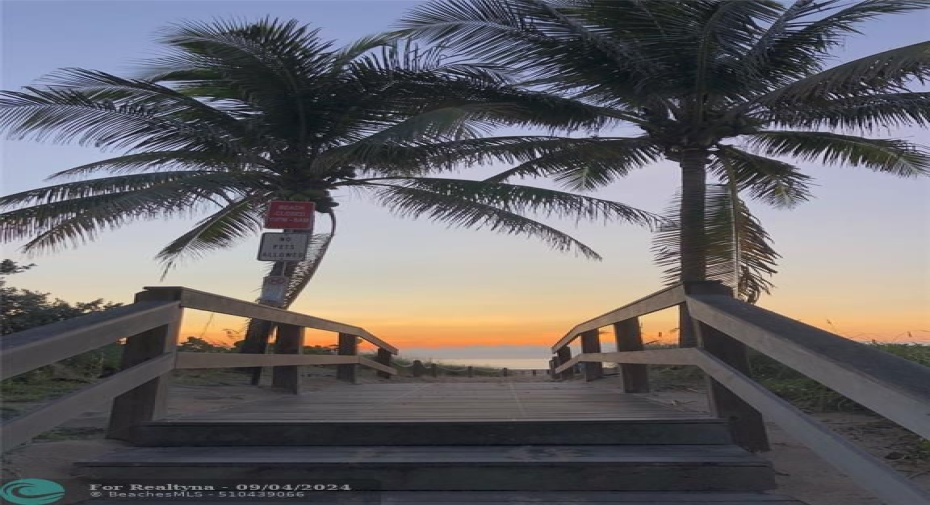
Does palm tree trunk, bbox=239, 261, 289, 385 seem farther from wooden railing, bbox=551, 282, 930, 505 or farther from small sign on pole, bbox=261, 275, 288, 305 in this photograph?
wooden railing, bbox=551, 282, 930, 505

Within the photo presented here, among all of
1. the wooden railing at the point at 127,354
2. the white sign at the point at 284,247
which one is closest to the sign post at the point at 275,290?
the white sign at the point at 284,247

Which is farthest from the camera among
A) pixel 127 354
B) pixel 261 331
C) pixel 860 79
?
pixel 261 331

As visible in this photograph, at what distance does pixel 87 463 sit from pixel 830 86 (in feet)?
30.4

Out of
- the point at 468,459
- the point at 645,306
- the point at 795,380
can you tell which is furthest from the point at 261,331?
the point at 468,459

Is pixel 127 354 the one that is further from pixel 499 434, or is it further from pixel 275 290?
pixel 275 290

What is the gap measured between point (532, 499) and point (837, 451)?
130 centimetres

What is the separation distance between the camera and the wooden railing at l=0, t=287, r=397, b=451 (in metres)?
3.20

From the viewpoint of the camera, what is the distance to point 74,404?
3525mm

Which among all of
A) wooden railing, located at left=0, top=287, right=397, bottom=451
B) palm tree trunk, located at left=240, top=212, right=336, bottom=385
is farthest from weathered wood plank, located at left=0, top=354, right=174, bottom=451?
palm tree trunk, located at left=240, top=212, right=336, bottom=385

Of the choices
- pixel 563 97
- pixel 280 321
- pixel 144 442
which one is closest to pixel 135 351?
pixel 144 442

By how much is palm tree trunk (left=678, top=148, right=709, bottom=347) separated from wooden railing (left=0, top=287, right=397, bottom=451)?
6.67m

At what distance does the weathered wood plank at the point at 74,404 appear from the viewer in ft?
10.3

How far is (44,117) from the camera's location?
1033cm

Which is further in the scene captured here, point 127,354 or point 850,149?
point 850,149
